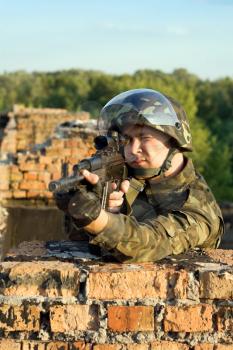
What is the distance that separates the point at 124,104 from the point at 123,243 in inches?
27.8

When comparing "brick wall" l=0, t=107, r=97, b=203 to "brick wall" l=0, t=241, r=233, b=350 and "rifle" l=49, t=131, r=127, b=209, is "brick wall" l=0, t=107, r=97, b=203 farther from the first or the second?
"brick wall" l=0, t=241, r=233, b=350

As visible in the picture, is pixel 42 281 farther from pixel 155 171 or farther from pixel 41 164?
pixel 41 164

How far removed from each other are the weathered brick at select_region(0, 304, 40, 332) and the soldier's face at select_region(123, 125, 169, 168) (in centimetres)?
78

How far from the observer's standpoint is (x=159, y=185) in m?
3.28

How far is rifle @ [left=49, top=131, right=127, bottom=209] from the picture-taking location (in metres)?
2.54

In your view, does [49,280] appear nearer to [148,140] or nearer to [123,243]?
[123,243]

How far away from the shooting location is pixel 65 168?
1021 centimetres

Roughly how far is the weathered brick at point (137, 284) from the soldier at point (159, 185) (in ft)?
0.40

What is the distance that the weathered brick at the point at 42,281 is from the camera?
267cm

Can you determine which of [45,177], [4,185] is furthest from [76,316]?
[45,177]

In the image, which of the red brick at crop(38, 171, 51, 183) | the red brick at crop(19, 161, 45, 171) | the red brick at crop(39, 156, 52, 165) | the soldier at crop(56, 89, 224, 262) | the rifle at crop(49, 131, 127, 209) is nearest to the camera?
the rifle at crop(49, 131, 127, 209)

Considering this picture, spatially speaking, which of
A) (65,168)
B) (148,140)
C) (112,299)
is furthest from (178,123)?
(65,168)

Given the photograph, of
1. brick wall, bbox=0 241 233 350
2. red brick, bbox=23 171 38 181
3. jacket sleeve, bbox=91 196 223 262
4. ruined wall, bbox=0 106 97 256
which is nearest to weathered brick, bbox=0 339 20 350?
brick wall, bbox=0 241 233 350

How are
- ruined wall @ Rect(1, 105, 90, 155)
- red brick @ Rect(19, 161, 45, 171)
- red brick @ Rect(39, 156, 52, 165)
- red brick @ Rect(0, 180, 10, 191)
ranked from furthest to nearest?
ruined wall @ Rect(1, 105, 90, 155) < red brick @ Rect(39, 156, 52, 165) < red brick @ Rect(19, 161, 45, 171) < red brick @ Rect(0, 180, 10, 191)
